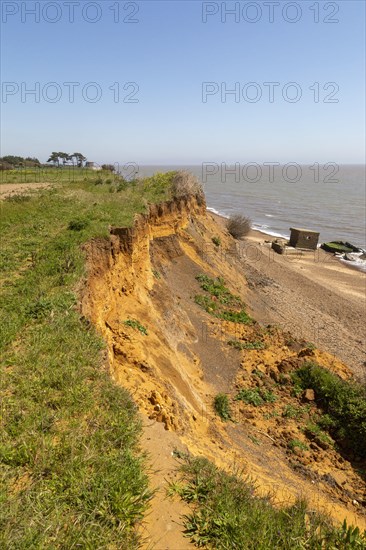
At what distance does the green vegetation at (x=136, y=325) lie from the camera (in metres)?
11.5

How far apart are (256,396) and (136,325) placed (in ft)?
18.3

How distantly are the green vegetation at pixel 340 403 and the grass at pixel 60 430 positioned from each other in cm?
996

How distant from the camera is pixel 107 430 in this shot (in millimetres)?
4562

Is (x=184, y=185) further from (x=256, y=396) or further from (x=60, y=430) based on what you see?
(x=60, y=430)

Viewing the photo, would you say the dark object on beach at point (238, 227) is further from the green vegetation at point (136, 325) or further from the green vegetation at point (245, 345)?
the green vegetation at point (136, 325)

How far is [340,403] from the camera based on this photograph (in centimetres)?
1282

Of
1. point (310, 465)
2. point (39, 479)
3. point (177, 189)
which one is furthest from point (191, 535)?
point (177, 189)

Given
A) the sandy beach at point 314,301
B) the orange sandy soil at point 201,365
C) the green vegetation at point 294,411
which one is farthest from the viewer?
the sandy beach at point 314,301

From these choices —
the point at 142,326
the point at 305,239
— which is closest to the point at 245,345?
the point at 142,326

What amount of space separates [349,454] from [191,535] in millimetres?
10153

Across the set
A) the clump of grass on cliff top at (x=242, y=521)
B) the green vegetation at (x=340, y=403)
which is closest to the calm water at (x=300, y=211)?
the green vegetation at (x=340, y=403)

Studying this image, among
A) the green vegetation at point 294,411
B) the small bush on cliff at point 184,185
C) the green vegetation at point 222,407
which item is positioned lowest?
the green vegetation at point 294,411

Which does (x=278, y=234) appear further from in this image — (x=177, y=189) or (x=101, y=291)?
(x=101, y=291)

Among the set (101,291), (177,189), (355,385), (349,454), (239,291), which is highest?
(177,189)
